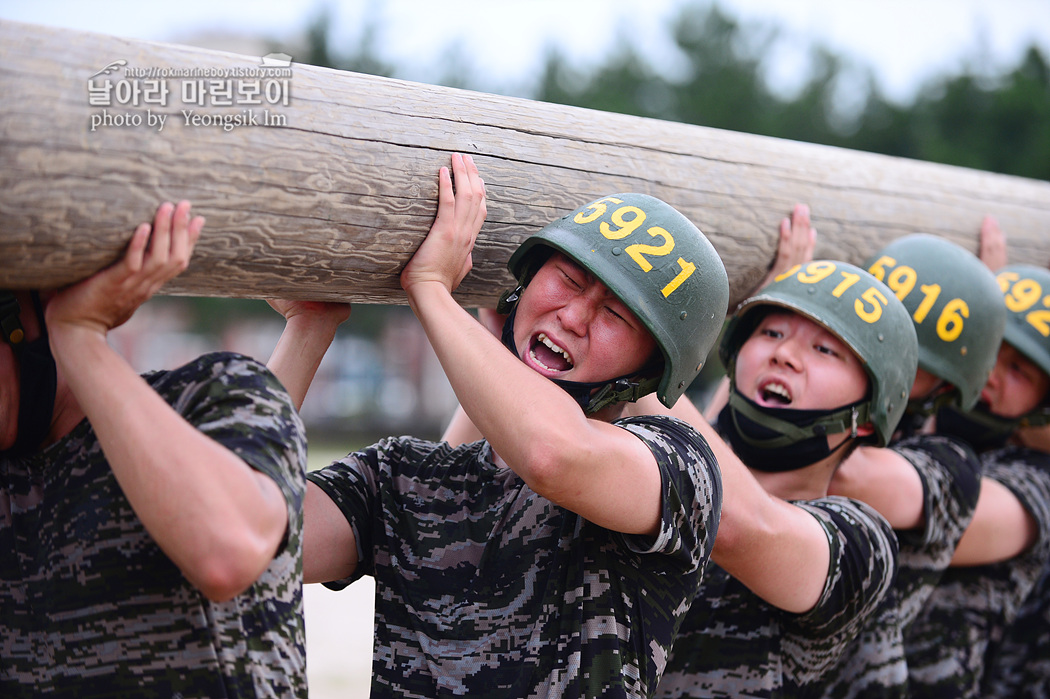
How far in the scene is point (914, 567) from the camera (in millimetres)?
3604

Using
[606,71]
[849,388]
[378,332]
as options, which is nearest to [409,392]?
[378,332]

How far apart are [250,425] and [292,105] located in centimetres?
74

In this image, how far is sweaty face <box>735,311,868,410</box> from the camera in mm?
3199

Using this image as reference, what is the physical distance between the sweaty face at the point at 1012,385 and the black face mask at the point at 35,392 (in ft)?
12.0

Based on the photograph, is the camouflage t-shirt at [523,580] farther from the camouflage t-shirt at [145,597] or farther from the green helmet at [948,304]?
the green helmet at [948,304]

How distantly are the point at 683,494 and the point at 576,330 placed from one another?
1.64 ft

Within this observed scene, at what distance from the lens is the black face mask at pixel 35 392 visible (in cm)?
217

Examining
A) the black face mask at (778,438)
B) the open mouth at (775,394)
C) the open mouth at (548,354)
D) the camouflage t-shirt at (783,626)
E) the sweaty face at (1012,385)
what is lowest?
the camouflage t-shirt at (783,626)

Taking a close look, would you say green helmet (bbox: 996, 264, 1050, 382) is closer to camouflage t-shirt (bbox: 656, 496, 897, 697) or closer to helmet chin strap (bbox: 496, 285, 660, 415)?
camouflage t-shirt (bbox: 656, 496, 897, 697)

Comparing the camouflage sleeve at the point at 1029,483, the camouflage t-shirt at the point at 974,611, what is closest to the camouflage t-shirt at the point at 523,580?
the camouflage t-shirt at the point at 974,611

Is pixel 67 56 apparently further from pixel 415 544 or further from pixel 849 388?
pixel 849 388

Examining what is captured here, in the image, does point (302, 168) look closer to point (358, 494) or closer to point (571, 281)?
point (571, 281)

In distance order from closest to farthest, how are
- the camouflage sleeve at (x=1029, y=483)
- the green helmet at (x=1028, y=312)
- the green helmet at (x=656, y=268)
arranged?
the green helmet at (x=656, y=268) → the camouflage sleeve at (x=1029, y=483) → the green helmet at (x=1028, y=312)

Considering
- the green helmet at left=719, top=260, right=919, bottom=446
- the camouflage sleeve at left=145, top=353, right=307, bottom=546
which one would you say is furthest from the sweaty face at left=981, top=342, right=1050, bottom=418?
the camouflage sleeve at left=145, top=353, right=307, bottom=546
